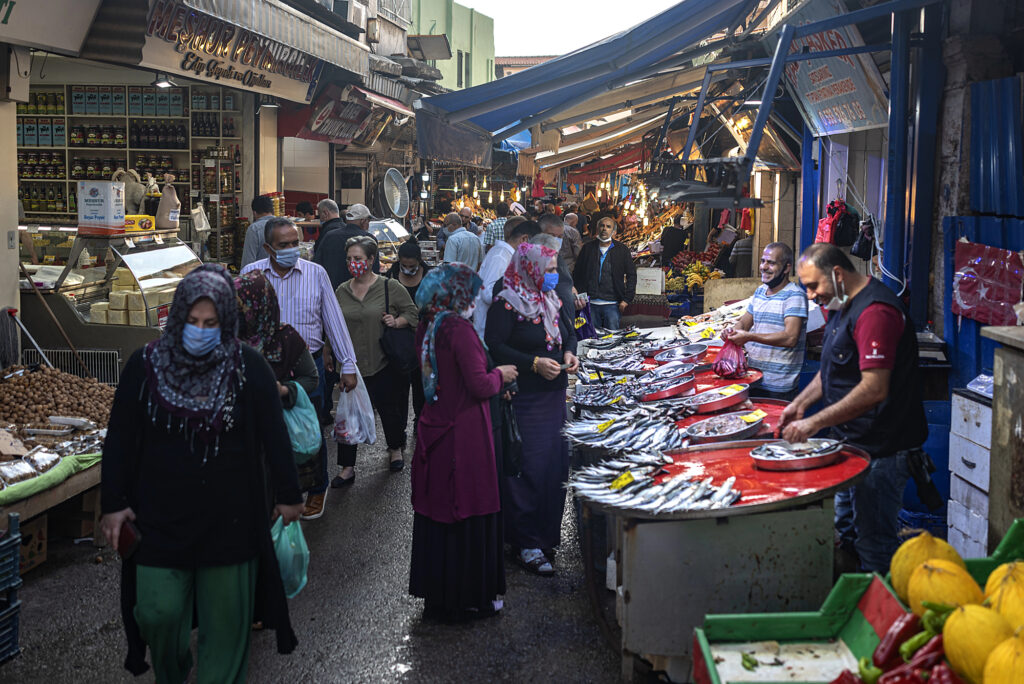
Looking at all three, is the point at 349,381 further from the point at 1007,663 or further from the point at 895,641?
the point at 1007,663

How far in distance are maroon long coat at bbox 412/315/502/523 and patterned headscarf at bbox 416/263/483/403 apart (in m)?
0.04

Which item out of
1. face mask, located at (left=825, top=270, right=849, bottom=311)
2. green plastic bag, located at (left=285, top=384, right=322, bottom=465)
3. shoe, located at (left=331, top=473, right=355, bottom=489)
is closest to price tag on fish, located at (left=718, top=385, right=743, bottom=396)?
face mask, located at (left=825, top=270, right=849, bottom=311)

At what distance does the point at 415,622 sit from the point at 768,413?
2269 millimetres

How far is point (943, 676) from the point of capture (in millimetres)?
2545

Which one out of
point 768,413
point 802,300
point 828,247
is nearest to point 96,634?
point 768,413

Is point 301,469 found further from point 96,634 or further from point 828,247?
point 828,247

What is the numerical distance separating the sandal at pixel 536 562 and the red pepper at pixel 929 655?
309cm

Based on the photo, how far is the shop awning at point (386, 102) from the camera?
15883 mm

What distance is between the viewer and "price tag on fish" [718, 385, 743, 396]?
5672mm

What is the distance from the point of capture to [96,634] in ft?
15.7

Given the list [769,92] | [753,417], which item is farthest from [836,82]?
[753,417]

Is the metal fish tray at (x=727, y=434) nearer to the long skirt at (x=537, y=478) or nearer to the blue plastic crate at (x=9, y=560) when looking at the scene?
the long skirt at (x=537, y=478)

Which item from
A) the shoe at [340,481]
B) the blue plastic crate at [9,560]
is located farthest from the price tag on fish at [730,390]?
the blue plastic crate at [9,560]

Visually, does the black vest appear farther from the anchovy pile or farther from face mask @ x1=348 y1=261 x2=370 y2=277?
face mask @ x1=348 y1=261 x2=370 y2=277
